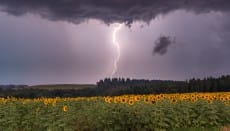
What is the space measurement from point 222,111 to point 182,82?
66709 mm

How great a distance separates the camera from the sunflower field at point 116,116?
19812 millimetres

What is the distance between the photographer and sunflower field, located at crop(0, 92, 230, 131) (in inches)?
780

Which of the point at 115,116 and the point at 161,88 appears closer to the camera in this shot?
the point at 115,116

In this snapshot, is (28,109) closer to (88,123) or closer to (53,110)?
(53,110)

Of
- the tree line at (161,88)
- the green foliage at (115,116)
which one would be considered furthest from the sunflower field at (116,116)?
the tree line at (161,88)

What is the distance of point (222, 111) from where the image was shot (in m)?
23.6

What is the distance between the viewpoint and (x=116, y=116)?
19766 mm

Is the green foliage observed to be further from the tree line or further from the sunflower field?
the tree line

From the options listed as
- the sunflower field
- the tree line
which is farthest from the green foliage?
the tree line

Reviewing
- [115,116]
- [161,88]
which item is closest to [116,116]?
[115,116]

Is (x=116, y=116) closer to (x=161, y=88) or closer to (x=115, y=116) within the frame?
(x=115, y=116)

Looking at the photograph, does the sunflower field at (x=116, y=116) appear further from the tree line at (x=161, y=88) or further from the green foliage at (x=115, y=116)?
the tree line at (x=161, y=88)

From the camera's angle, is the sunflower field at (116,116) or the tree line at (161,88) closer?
the sunflower field at (116,116)

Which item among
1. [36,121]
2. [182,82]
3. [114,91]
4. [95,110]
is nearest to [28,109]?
[36,121]
